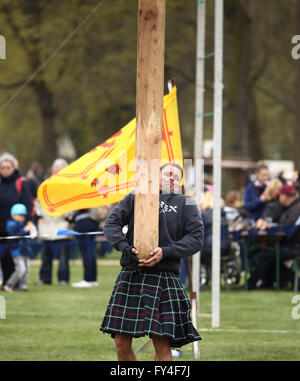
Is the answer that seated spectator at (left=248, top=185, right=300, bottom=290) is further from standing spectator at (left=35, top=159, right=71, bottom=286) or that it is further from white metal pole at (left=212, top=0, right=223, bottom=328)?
white metal pole at (left=212, top=0, right=223, bottom=328)

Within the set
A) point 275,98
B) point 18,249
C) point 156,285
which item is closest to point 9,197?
point 18,249

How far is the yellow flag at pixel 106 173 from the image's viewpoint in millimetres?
8336

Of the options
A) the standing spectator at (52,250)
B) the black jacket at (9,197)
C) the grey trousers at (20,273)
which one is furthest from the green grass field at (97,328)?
the black jacket at (9,197)

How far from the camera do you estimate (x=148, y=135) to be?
244 inches

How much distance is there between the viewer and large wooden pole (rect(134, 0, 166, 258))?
6180 mm

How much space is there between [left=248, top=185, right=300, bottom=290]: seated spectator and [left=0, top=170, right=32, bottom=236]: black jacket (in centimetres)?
337

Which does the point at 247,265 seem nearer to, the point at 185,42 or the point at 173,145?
the point at 173,145

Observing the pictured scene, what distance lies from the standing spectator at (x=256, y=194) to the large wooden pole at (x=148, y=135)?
8143mm

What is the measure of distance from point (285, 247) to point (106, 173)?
581 cm

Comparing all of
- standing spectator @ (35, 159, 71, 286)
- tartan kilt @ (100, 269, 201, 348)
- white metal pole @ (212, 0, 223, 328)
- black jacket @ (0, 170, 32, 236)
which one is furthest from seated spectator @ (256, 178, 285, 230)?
tartan kilt @ (100, 269, 201, 348)

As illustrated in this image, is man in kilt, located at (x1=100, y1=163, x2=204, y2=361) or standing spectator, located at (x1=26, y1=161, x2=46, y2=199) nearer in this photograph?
man in kilt, located at (x1=100, y1=163, x2=204, y2=361)

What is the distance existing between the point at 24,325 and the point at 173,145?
2.73m

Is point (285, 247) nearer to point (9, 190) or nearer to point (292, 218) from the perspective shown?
point (292, 218)

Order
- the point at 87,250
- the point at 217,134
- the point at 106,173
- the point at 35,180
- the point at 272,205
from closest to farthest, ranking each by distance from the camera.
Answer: the point at 106,173 < the point at 217,134 < the point at 272,205 < the point at 87,250 < the point at 35,180
